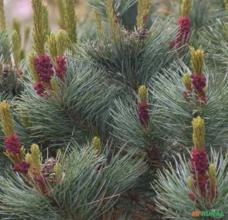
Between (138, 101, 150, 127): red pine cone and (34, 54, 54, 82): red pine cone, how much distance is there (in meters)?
0.18

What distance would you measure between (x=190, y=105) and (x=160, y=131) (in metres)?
0.10

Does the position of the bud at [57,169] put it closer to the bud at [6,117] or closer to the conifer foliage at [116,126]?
the conifer foliage at [116,126]

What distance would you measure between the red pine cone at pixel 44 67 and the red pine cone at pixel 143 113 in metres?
0.18

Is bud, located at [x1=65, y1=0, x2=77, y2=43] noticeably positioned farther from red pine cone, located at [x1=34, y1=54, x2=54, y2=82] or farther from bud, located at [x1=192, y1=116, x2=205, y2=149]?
bud, located at [x1=192, y1=116, x2=205, y2=149]

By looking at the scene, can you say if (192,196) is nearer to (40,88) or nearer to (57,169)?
(57,169)

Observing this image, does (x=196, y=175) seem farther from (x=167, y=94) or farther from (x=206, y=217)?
(x=167, y=94)

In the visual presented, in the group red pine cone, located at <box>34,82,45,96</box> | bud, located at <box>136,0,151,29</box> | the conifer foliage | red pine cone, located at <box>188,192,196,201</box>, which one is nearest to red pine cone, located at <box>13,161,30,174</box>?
the conifer foliage

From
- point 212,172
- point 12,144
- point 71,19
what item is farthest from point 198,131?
point 71,19

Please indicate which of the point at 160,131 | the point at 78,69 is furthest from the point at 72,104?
the point at 160,131

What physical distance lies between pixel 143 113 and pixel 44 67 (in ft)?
0.66

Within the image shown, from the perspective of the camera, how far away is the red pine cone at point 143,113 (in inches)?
37.1

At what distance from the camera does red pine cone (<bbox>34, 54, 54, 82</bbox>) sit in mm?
951

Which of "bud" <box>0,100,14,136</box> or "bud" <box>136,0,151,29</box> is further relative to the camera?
"bud" <box>136,0,151,29</box>

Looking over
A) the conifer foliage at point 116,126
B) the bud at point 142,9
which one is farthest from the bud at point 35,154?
the bud at point 142,9
